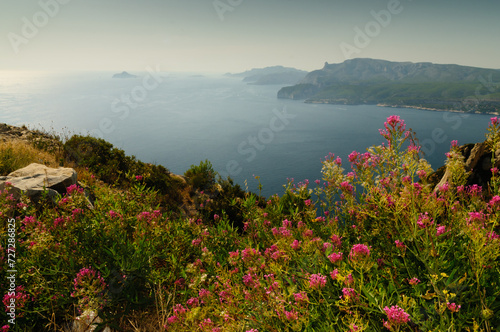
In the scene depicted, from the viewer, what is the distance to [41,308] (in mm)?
3219

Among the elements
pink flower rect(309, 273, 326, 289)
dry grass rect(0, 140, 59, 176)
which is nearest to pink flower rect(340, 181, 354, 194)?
pink flower rect(309, 273, 326, 289)

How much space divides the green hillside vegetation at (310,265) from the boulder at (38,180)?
1793 millimetres

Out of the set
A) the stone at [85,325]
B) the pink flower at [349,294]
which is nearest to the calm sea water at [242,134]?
the stone at [85,325]

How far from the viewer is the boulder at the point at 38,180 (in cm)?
580

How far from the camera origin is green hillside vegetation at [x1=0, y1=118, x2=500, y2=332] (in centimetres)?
219

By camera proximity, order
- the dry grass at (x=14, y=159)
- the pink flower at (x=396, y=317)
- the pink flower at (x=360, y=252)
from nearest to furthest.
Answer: the pink flower at (x=396, y=317) < the pink flower at (x=360, y=252) < the dry grass at (x=14, y=159)

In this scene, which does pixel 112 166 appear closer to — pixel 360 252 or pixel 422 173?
pixel 360 252

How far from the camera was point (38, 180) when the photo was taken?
20.8 ft

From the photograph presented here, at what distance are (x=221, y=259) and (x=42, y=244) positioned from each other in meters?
2.55

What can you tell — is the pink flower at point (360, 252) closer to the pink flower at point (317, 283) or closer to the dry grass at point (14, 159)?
the pink flower at point (317, 283)

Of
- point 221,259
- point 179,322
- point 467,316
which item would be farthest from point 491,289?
point 221,259

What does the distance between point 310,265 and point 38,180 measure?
275 inches

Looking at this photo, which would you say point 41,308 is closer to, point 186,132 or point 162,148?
point 162,148

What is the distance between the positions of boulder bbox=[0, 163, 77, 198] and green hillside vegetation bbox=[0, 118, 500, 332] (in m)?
1.79
